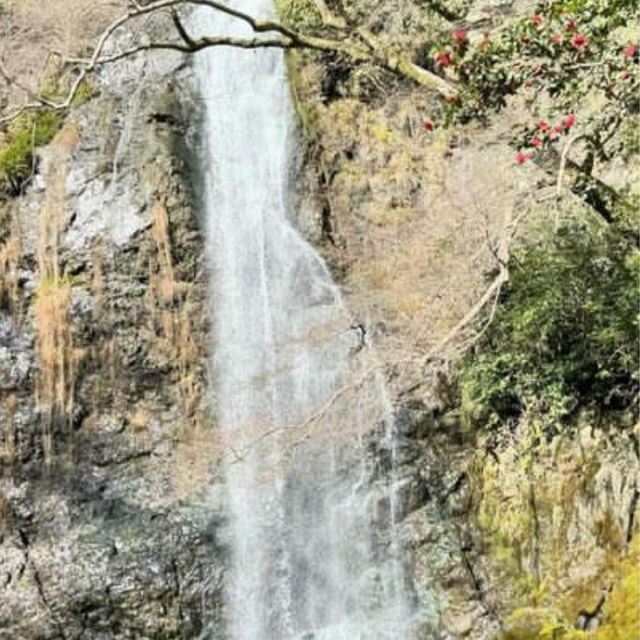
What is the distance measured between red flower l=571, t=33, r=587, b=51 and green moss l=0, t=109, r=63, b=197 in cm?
665

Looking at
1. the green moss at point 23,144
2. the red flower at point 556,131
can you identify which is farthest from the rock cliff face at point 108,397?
the red flower at point 556,131

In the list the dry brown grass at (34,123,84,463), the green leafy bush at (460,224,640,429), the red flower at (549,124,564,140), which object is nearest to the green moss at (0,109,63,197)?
the dry brown grass at (34,123,84,463)

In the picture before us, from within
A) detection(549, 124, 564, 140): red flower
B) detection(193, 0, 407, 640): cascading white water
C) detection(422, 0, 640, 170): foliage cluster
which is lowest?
detection(193, 0, 407, 640): cascading white water

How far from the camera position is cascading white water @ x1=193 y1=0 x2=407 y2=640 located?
10109 millimetres

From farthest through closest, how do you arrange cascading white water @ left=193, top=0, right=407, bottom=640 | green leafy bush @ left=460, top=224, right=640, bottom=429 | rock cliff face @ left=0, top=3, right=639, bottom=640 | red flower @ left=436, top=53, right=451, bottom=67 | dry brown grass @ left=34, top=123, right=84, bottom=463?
dry brown grass @ left=34, top=123, right=84, bottom=463 < cascading white water @ left=193, top=0, right=407, bottom=640 < rock cliff face @ left=0, top=3, right=639, bottom=640 < green leafy bush @ left=460, top=224, right=640, bottom=429 < red flower @ left=436, top=53, right=451, bottom=67

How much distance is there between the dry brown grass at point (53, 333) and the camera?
11094 mm

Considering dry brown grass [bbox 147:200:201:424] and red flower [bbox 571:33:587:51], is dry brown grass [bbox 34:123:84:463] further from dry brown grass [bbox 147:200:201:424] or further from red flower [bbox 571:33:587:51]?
red flower [bbox 571:33:587:51]

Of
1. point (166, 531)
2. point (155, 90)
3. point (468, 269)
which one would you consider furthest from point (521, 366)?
point (155, 90)

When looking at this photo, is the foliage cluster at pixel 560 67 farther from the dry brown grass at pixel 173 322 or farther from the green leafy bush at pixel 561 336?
the dry brown grass at pixel 173 322

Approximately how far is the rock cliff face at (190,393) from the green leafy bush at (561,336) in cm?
37

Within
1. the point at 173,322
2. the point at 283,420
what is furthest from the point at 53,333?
the point at 283,420

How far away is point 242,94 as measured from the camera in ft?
42.1

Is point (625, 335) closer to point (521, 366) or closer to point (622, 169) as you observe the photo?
point (521, 366)

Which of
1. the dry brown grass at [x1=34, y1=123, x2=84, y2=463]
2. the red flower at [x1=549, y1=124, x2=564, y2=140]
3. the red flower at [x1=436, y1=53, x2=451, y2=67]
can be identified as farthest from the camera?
the dry brown grass at [x1=34, y1=123, x2=84, y2=463]
